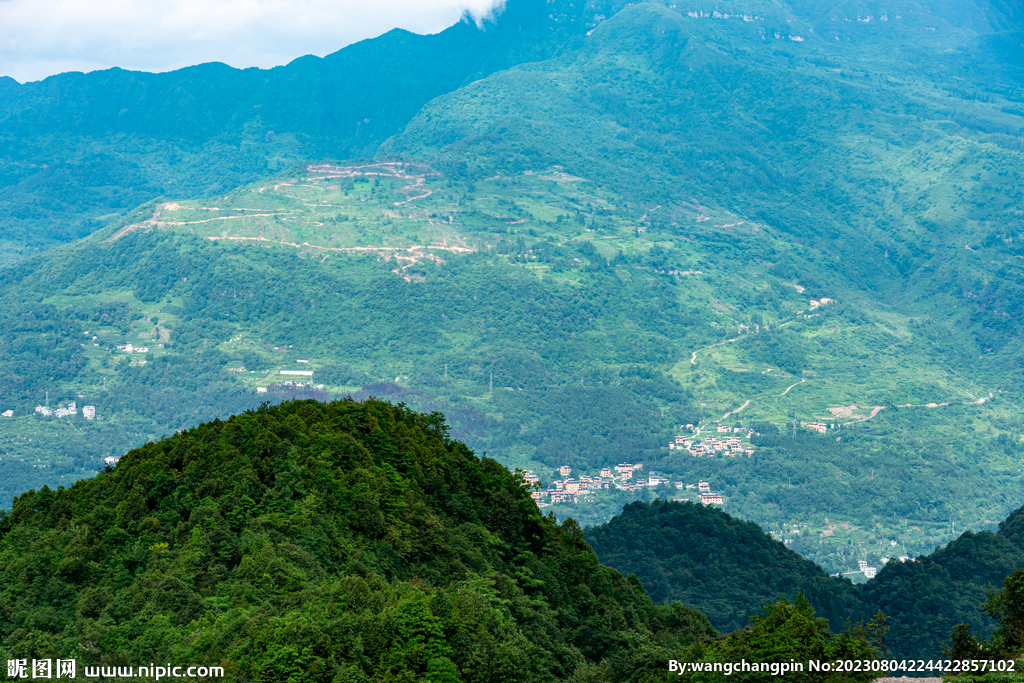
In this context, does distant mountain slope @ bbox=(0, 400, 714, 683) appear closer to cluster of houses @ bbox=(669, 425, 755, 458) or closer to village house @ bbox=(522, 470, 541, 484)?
village house @ bbox=(522, 470, 541, 484)

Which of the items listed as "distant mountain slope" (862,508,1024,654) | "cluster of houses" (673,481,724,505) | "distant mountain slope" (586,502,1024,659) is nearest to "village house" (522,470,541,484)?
"distant mountain slope" (586,502,1024,659)

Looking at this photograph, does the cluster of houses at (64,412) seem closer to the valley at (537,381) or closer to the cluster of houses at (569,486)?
the valley at (537,381)

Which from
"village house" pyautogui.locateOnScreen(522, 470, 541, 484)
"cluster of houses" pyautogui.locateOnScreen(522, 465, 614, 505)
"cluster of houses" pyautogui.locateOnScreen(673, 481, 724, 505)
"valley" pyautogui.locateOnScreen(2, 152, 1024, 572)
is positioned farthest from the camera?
"valley" pyautogui.locateOnScreen(2, 152, 1024, 572)

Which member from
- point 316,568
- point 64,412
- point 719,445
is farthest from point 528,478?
point 64,412

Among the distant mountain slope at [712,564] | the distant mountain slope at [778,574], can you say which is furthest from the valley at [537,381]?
the distant mountain slope at [778,574]

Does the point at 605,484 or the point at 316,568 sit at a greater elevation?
the point at 605,484

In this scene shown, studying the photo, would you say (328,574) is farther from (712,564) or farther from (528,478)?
(528,478)
